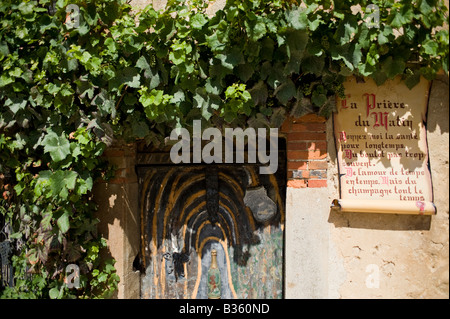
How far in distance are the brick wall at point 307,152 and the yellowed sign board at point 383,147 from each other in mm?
109

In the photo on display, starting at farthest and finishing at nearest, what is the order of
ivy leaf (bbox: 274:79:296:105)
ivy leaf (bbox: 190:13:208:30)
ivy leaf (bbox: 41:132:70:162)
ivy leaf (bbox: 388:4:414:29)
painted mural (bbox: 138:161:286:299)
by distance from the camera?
painted mural (bbox: 138:161:286:299) < ivy leaf (bbox: 41:132:70:162) < ivy leaf (bbox: 274:79:296:105) < ivy leaf (bbox: 190:13:208:30) < ivy leaf (bbox: 388:4:414:29)

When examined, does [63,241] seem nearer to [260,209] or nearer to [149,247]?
[149,247]

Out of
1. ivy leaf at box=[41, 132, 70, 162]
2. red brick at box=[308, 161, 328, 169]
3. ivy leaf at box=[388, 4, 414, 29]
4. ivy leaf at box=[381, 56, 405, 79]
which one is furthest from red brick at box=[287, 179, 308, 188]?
ivy leaf at box=[41, 132, 70, 162]

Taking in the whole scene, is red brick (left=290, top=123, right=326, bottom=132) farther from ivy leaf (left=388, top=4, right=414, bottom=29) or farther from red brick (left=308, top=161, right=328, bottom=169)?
ivy leaf (left=388, top=4, right=414, bottom=29)

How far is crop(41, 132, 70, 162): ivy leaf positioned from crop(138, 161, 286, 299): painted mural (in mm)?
659

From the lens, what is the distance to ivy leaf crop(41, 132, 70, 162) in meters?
2.39

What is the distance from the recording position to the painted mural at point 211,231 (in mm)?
2758

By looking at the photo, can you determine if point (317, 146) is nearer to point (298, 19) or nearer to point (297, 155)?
point (297, 155)

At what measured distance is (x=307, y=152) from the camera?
246cm

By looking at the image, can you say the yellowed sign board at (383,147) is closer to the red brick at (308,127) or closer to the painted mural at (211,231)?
the red brick at (308,127)

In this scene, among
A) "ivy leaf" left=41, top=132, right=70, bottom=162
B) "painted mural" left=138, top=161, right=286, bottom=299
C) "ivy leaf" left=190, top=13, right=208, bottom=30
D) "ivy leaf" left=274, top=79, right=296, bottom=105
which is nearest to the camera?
"ivy leaf" left=190, top=13, right=208, bottom=30

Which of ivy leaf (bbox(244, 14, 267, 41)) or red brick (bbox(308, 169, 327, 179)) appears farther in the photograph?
red brick (bbox(308, 169, 327, 179))

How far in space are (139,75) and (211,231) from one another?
4.33 feet

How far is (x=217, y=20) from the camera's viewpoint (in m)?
2.14
